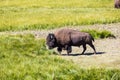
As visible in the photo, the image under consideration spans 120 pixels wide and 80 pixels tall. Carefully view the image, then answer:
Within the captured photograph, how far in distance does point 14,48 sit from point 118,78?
6626mm

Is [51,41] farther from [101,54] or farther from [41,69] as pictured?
[41,69]

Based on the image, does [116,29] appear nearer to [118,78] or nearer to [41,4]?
[118,78]

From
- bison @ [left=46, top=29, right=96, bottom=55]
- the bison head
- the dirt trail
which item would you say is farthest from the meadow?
the dirt trail

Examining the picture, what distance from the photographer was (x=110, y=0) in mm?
47406

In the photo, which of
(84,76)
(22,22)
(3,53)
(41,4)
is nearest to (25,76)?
(84,76)

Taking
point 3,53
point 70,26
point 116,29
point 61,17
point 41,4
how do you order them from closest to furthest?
point 3,53 < point 116,29 < point 70,26 < point 61,17 < point 41,4

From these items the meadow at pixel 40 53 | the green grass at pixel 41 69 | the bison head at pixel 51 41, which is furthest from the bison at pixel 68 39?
the green grass at pixel 41 69

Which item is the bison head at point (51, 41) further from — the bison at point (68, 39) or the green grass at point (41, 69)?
the green grass at point (41, 69)

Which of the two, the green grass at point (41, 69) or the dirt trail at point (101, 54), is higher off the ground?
the green grass at point (41, 69)

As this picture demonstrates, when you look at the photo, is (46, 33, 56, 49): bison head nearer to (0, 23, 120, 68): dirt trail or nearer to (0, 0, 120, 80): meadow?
(0, 0, 120, 80): meadow

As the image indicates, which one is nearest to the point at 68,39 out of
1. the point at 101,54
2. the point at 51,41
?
the point at 51,41

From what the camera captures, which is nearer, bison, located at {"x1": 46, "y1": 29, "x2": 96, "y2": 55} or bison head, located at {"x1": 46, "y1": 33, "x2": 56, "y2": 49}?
bison, located at {"x1": 46, "y1": 29, "x2": 96, "y2": 55}

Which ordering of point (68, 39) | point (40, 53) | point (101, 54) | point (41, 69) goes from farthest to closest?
point (68, 39)
point (101, 54)
point (40, 53)
point (41, 69)

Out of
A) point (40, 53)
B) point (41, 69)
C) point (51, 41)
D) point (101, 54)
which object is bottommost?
point (101, 54)
